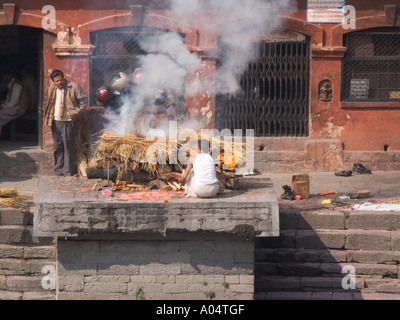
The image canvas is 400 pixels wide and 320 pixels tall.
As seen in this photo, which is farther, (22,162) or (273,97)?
(273,97)

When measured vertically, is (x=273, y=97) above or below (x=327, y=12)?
below

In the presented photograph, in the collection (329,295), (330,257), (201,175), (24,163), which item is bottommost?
(329,295)

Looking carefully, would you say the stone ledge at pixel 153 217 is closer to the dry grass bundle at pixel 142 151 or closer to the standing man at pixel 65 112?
the dry grass bundle at pixel 142 151

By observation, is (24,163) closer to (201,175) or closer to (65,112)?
(65,112)

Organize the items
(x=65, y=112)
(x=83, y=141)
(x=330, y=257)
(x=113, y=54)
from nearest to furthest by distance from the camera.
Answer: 1. (x=330, y=257)
2. (x=65, y=112)
3. (x=83, y=141)
4. (x=113, y=54)

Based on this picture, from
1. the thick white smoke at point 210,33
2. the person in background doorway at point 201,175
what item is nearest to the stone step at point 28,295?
the person in background doorway at point 201,175

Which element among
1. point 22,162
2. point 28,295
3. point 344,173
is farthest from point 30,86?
point 344,173

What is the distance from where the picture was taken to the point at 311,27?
609 inches

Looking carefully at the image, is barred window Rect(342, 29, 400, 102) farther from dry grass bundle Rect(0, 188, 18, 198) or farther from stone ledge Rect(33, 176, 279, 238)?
dry grass bundle Rect(0, 188, 18, 198)

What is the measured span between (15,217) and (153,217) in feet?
8.21

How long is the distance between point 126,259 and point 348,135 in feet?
21.8

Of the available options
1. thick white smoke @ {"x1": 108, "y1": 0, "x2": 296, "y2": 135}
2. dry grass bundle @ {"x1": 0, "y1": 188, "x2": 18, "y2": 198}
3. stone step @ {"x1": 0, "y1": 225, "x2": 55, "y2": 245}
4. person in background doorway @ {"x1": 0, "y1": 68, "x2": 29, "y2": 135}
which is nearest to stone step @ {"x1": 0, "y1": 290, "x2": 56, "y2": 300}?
stone step @ {"x1": 0, "y1": 225, "x2": 55, "y2": 245}

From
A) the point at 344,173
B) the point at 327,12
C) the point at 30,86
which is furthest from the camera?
the point at 30,86

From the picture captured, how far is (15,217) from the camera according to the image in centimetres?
1180
